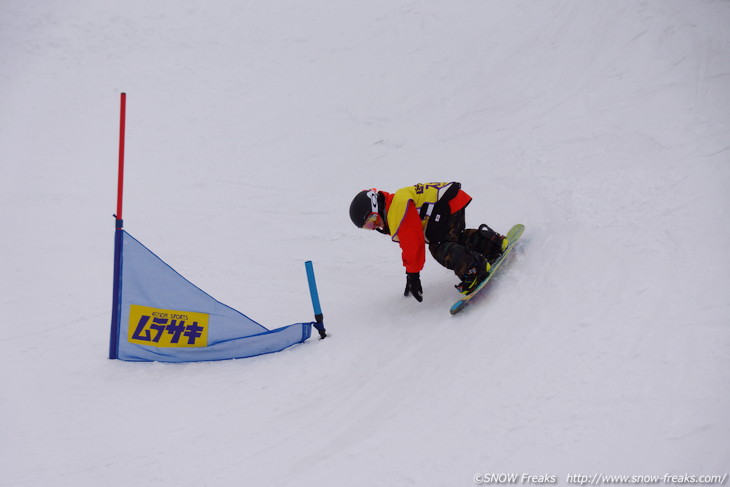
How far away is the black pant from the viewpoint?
522 cm

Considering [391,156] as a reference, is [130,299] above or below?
below

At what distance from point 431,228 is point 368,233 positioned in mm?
2832

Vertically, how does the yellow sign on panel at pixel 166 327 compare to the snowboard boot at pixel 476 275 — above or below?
below

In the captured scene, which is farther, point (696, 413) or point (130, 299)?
point (130, 299)

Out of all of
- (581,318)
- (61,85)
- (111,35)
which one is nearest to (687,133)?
(581,318)

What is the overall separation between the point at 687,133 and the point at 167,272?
209 inches

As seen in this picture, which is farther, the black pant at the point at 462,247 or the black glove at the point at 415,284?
the black glove at the point at 415,284

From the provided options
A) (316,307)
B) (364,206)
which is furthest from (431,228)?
(316,307)

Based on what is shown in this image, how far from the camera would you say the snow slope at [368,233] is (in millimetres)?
3656

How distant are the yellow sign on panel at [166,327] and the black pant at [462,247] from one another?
2170mm

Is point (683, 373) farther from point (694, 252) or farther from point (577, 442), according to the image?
point (694, 252)

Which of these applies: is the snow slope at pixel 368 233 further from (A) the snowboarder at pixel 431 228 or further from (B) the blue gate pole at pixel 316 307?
(A) the snowboarder at pixel 431 228

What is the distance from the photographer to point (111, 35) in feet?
45.3

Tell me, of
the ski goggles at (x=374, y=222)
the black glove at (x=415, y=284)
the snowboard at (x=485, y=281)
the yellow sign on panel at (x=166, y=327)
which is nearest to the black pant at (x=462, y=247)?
the snowboard at (x=485, y=281)
